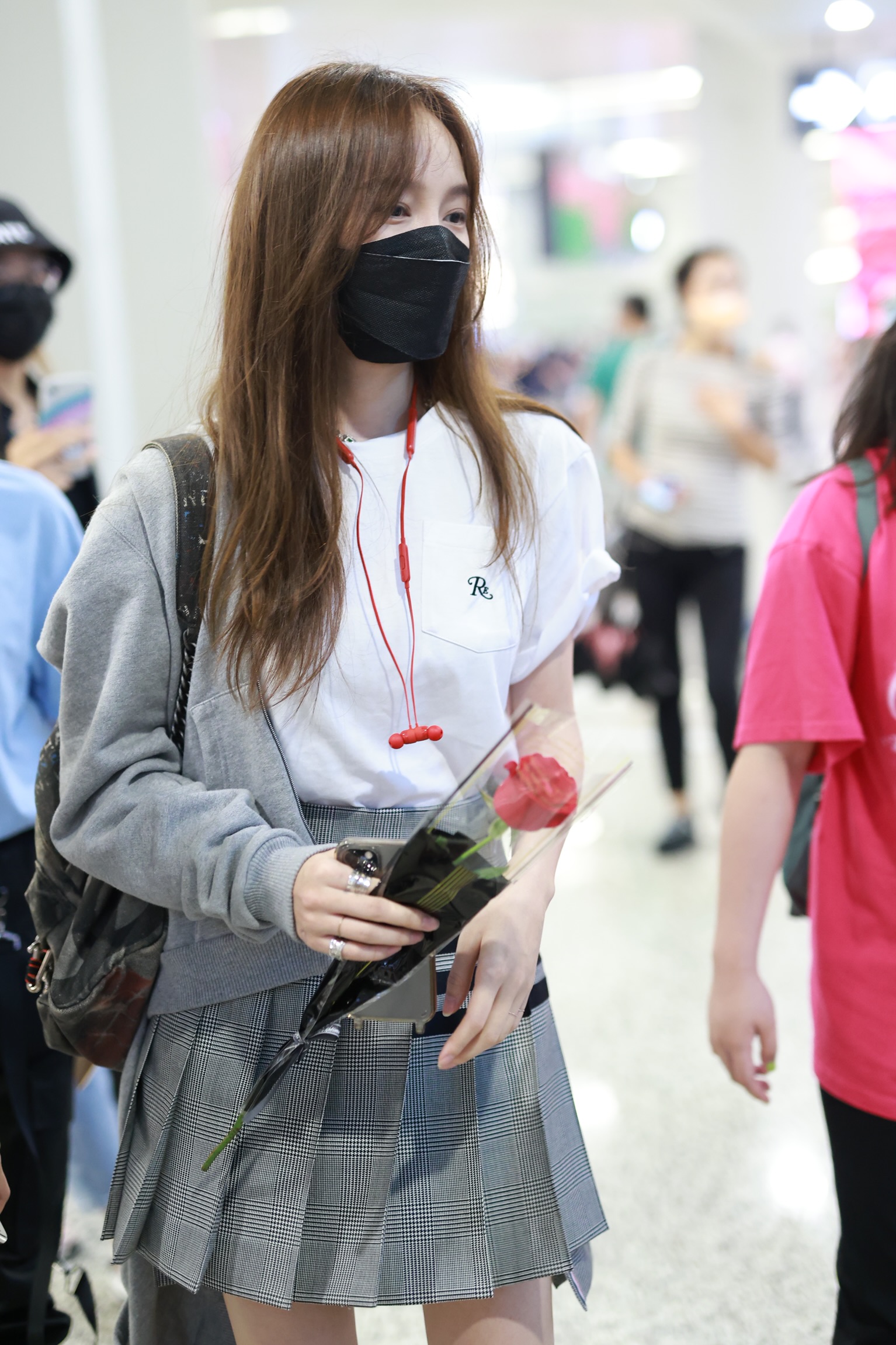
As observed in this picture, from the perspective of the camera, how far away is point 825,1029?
1.36 meters

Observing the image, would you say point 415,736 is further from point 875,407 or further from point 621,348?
point 621,348

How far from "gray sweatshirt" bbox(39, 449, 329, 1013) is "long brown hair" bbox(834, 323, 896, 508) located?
759 mm

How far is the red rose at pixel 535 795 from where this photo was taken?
896 mm

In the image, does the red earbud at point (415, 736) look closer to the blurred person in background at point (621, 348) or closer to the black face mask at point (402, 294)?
the black face mask at point (402, 294)

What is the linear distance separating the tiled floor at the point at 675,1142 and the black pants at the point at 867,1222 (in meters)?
0.53

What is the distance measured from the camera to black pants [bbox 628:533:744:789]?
400cm

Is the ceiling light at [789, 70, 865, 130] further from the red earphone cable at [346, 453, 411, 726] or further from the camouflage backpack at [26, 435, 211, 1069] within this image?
the camouflage backpack at [26, 435, 211, 1069]

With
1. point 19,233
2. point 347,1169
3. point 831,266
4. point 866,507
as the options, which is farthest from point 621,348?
point 347,1169

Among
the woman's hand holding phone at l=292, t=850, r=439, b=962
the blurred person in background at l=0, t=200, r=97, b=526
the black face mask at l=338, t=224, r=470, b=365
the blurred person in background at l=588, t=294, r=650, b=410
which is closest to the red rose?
the woman's hand holding phone at l=292, t=850, r=439, b=962

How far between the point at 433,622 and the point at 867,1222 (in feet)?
2.62

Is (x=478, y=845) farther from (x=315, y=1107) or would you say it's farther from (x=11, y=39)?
(x=11, y=39)

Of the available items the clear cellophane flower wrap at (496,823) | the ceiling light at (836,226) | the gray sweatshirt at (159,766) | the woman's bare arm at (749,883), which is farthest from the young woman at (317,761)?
the ceiling light at (836,226)

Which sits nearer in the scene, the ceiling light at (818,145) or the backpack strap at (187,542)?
the backpack strap at (187,542)

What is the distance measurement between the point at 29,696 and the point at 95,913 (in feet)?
2.10
